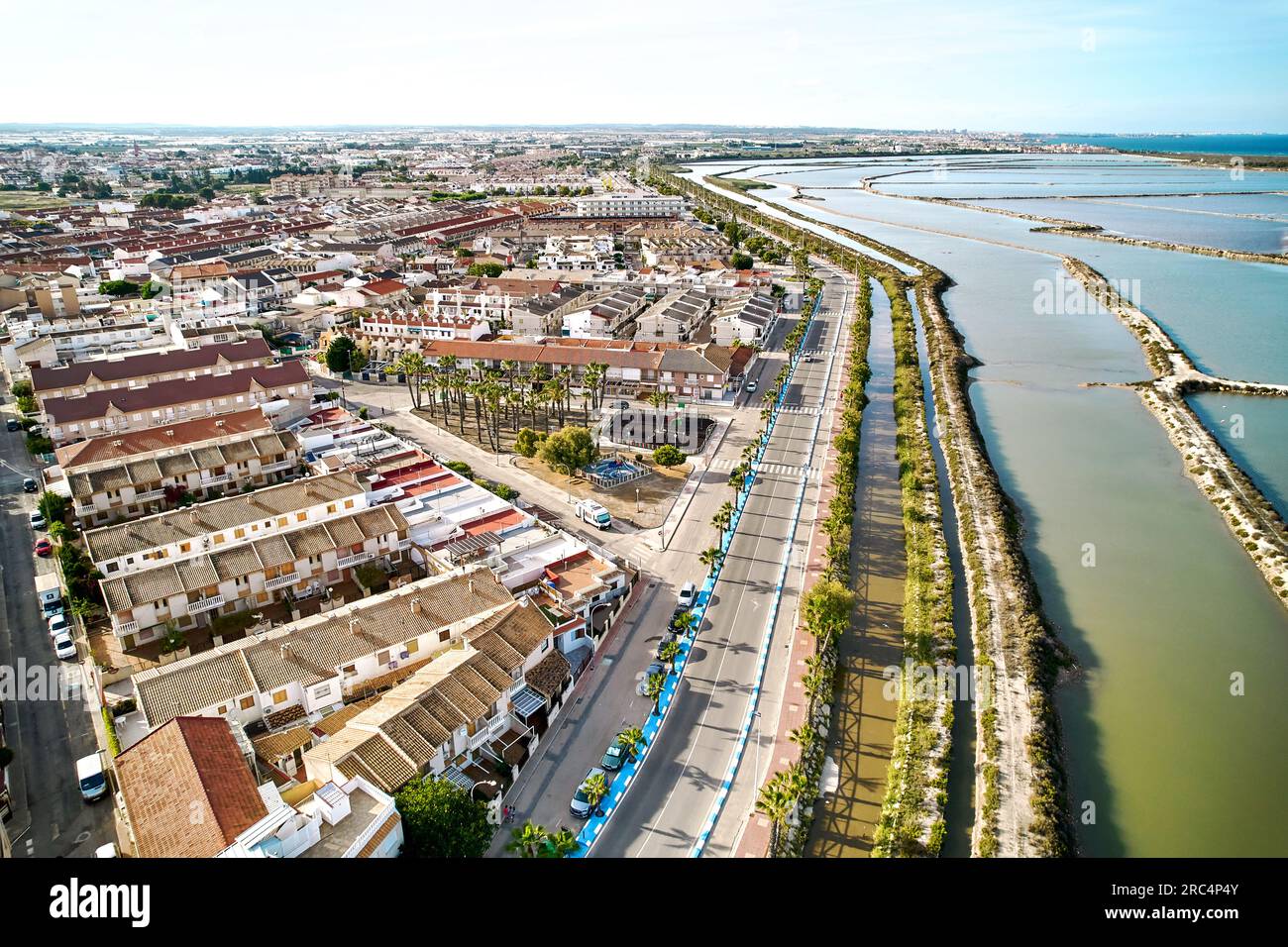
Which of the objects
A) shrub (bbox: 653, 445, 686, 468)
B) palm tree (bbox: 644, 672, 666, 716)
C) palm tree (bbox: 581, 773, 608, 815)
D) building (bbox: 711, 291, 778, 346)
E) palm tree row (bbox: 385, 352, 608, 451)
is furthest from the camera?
building (bbox: 711, 291, 778, 346)

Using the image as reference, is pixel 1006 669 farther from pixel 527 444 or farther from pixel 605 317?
pixel 605 317

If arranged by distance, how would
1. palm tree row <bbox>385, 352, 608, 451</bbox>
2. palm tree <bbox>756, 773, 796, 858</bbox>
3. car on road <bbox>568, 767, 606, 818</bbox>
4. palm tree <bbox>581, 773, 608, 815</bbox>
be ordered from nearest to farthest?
palm tree <bbox>756, 773, 796, 858</bbox> → palm tree <bbox>581, 773, 608, 815</bbox> → car on road <bbox>568, 767, 606, 818</bbox> → palm tree row <bbox>385, 352, 608, 451</bbox>

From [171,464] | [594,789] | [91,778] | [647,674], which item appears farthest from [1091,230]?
[91,778]

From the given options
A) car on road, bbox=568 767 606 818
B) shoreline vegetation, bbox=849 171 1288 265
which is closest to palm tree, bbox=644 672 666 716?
car on road, bbox=568 767 606 818

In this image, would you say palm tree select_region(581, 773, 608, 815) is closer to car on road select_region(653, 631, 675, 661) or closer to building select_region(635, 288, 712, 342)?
car on road select_region(653, 631, 675, 661)

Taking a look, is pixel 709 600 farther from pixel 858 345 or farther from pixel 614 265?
pixel 614 265

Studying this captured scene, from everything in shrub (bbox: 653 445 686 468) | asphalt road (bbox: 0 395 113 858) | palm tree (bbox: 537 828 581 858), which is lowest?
asphalt road (bbox: 0 395 113 858)
